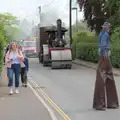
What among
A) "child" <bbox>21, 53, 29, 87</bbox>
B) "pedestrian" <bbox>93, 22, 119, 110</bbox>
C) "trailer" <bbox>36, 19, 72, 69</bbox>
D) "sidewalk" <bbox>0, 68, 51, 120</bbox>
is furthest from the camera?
"trailer" <bbox>36, 19, 72, 69</bbox>

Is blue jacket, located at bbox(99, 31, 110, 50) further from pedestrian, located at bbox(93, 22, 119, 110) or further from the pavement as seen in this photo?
the pavement

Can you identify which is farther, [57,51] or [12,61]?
[57,51]

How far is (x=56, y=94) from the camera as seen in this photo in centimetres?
1526

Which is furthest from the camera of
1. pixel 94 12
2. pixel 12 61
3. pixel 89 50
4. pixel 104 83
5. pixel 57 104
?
pixel 94 12

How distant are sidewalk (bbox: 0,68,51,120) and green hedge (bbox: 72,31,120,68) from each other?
14247 millimetres

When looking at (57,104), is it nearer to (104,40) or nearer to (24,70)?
(104,40)

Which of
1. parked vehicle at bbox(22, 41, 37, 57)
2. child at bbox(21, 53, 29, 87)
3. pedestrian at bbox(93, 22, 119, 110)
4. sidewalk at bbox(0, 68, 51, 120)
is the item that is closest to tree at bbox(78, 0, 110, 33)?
parked vehicle at bbox(22, 41, 37, 57)

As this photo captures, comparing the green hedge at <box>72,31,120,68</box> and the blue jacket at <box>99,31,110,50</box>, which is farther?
the green hedge at <box>72,31,120,68</box>

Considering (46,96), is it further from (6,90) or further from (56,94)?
(6,90)

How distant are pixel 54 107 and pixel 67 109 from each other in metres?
0.47

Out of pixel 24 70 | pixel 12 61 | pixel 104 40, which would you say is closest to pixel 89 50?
pixel 24 70

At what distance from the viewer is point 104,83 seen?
11.5 metres

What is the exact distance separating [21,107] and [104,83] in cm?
227

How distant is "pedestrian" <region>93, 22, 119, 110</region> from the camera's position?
11422mm
